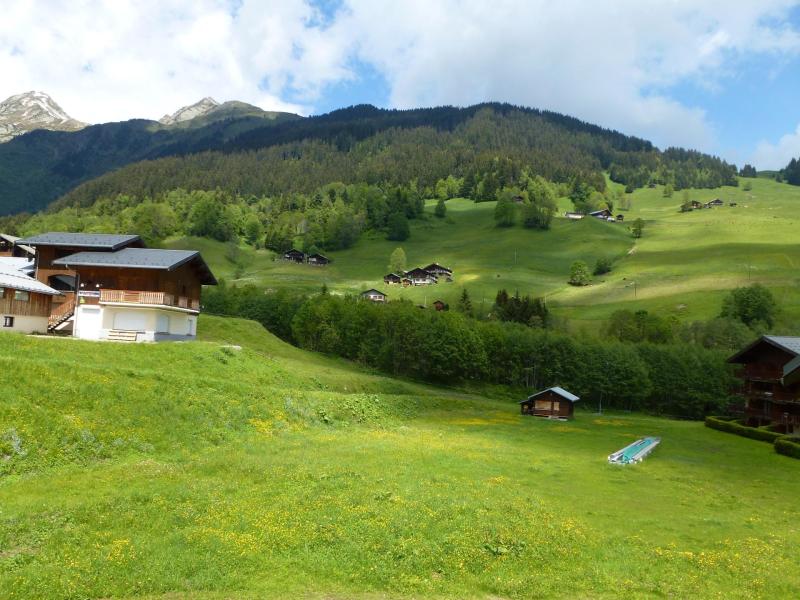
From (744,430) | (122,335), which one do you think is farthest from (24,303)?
(744,430)

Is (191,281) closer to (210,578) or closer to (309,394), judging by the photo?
(309,394)

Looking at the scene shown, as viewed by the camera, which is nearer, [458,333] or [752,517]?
[752,517]

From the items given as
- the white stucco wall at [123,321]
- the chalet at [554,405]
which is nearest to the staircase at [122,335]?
the white stucco wall at [123,321]

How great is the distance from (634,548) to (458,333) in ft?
263

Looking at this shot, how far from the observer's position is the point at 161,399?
30.7m

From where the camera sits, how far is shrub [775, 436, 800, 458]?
1733 inches

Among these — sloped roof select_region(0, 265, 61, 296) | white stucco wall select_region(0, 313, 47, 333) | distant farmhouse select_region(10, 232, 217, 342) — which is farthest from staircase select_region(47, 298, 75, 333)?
sloped roof select_region(0, 265, 61, 296)

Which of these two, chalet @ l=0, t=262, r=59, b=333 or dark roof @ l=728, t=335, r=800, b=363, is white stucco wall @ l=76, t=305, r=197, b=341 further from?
dark roof @ l=728, t=335, r=800, b=363

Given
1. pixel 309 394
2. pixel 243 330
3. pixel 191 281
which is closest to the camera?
pixel 309 394

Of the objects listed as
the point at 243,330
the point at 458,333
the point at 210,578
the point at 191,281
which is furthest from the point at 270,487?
the point at 458,333

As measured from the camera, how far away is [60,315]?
55.6m

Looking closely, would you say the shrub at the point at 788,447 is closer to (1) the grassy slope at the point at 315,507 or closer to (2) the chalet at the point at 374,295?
(1) the grassy slope at the point at 315,507

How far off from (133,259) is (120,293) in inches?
145

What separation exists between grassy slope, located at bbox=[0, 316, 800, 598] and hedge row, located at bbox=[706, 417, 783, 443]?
55.8 feet
